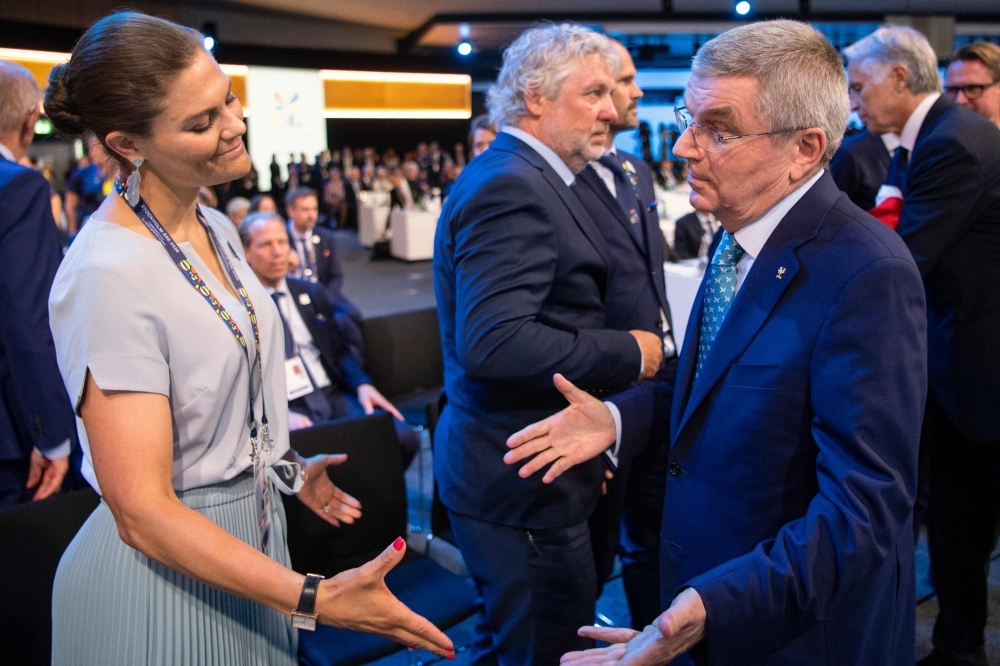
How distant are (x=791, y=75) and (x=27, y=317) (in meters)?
1.98

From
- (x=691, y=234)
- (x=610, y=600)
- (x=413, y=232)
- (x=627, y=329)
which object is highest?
(x=627, y=329)

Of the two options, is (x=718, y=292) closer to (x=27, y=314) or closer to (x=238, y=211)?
(x=27, y=314)

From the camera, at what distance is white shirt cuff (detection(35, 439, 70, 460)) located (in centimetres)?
222

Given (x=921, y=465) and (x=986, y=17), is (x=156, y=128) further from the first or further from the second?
(x=986, y=17)

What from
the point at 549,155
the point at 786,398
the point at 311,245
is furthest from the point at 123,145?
the point at 311,245

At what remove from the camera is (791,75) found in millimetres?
1224

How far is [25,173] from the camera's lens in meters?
2.14

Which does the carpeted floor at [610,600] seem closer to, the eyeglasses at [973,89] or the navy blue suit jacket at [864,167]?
the navy blue suit jacket at [864,167]

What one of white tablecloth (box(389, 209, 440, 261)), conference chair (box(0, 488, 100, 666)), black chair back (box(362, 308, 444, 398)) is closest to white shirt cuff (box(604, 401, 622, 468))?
conference chair (box(0, 488, 100, 666))

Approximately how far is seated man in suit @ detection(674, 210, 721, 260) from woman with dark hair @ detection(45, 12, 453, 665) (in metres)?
5.05

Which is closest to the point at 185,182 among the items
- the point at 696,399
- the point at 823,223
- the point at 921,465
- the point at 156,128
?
the point at 156,128

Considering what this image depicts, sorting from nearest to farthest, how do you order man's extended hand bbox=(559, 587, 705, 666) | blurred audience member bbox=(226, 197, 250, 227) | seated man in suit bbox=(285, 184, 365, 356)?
1. man's extended hand bbox=(559, 587, 705, 666)
2. seated man in suit bbox=(285, 184, 365, 356)
3. blurred audience member bbox=(226, 197, 250, 227)

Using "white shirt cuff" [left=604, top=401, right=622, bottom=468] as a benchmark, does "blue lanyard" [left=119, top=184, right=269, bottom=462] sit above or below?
above

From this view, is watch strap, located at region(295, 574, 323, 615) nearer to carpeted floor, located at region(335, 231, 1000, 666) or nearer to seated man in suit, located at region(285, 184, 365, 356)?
carpeted floor, located at region(335, 231, 1000, 666)
